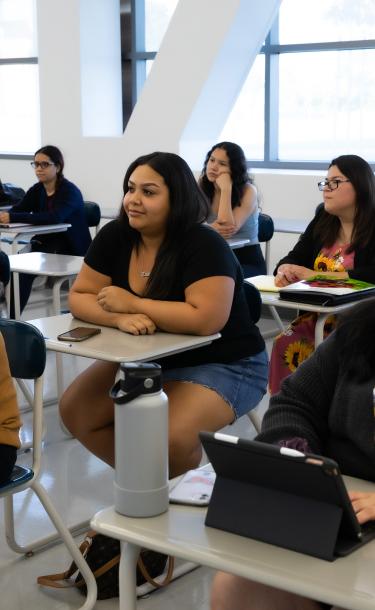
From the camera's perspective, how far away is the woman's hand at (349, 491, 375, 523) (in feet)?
4.43

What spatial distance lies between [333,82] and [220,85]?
814 millimetres

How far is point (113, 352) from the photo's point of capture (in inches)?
99.0

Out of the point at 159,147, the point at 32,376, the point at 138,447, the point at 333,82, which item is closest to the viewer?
the point at 138,447

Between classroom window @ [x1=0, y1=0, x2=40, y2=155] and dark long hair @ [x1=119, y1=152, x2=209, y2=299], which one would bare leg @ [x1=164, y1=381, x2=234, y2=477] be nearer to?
dark long hair @ [x1=119, y1=152, x2=209, y2=299]

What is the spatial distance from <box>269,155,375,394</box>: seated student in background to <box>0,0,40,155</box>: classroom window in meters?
5.08

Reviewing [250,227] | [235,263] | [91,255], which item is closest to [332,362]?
[235,263]


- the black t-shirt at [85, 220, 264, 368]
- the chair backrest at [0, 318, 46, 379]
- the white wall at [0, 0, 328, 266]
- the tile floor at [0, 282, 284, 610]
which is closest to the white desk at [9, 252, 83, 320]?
the tile floor at [0, 282, 284, 610]

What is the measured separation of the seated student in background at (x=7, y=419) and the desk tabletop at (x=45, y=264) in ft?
6.41

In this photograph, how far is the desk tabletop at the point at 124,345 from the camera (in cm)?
249

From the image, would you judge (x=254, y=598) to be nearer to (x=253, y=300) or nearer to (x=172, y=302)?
(x=172, y=302)

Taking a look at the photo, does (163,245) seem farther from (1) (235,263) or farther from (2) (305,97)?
(2) (305,97)

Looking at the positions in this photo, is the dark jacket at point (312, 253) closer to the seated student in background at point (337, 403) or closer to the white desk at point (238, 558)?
the seated student in background at point (337, 403)

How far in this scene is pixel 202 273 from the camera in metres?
2.69

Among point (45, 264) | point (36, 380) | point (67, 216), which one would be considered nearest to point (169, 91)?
point (67, 216)
